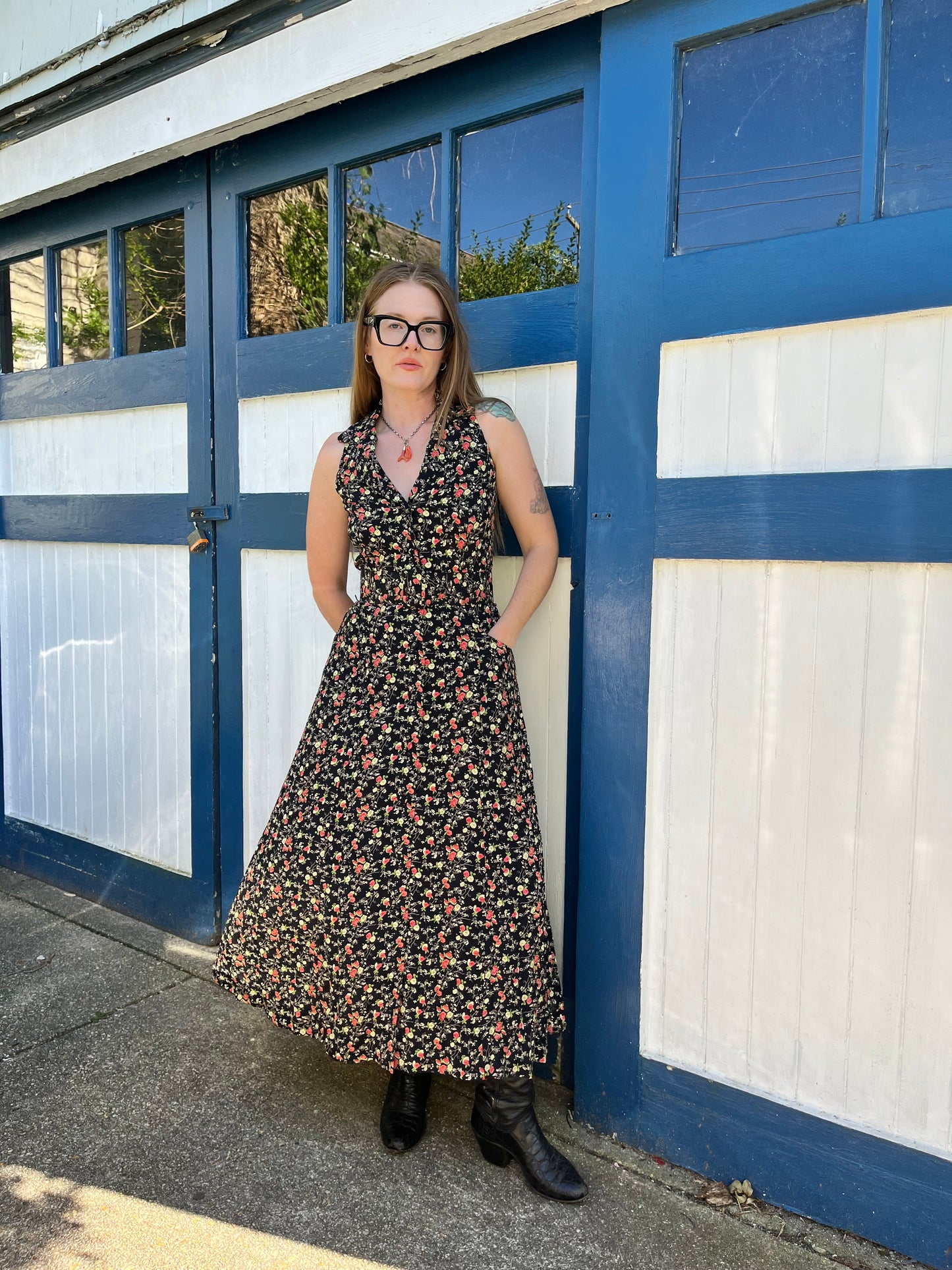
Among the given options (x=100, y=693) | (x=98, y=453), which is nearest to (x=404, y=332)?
(x=98, y=453)

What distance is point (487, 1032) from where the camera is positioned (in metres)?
1.91

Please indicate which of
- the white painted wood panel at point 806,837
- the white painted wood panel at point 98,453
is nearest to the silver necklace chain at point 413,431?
the white painted wood panel at point 806,837

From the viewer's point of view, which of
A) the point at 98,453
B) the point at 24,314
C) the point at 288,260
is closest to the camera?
the point at 288,260

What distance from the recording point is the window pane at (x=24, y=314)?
3.41 m

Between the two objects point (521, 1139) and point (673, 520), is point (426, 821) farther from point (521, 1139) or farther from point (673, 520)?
point (673, 520)

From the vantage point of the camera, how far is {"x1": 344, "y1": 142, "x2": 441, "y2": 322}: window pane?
7.64 ft

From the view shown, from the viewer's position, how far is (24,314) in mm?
3475

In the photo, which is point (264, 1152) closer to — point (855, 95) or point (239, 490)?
point (239, 490)

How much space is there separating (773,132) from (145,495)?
2208 mm

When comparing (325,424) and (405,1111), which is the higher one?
(325,424)

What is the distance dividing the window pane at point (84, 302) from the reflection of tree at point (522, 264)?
156 cm

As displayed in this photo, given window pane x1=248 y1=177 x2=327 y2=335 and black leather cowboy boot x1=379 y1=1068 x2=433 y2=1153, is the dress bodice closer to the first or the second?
window pane x1=248 y1=177 x2=327 y2=335

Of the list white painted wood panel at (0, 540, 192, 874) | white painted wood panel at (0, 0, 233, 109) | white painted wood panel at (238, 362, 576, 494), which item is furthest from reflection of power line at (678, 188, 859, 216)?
white painted wood panel at (0, 540, 192, 874)

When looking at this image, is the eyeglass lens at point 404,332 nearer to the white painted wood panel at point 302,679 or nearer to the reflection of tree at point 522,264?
the reflection of tree at point 522,264
